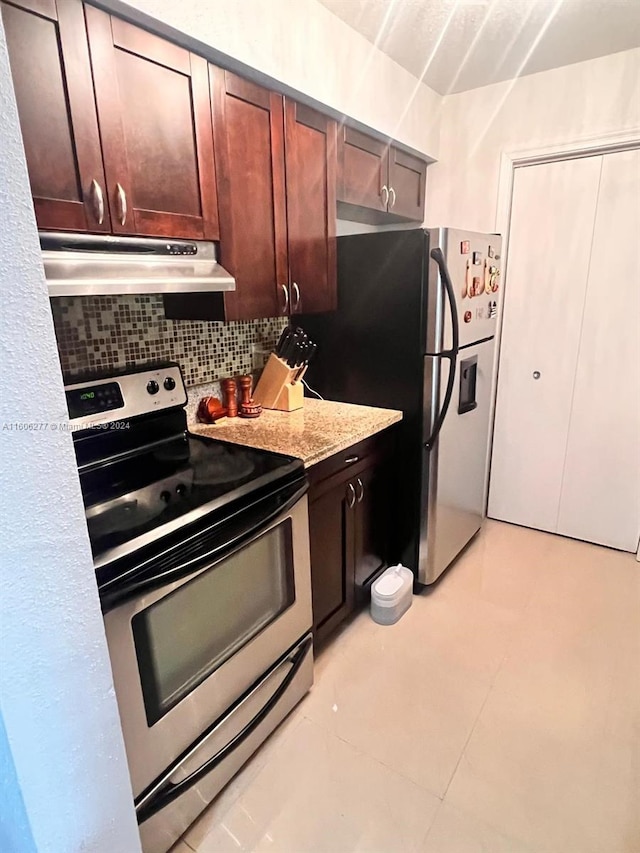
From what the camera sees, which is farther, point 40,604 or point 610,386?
point 610,386

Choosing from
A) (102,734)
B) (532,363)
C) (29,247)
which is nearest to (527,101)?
(532,363)

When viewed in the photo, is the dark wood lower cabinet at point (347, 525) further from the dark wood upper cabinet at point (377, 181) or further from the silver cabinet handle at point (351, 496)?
the dark wood upper cabinet at point (377, 181)

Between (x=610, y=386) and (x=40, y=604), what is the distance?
2.75 meters

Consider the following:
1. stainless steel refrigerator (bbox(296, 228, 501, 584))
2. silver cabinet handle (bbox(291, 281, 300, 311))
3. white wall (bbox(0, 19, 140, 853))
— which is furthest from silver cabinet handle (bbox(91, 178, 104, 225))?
stainless steel refrigerator (bbox(296, 228, 501, 584))

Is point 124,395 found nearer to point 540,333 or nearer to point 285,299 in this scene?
point 285,299

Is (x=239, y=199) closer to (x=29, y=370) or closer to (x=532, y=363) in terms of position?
(x=29, y=370)

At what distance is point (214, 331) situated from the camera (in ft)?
6.84

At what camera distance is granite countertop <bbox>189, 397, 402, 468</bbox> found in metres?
1.74

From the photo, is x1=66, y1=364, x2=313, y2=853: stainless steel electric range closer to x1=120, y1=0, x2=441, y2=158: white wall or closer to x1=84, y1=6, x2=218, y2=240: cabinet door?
x1=84, y1=6, x2=218, y2=240: cabinet door

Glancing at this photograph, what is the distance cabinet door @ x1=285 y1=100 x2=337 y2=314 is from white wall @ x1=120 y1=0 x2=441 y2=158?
0.37 feet

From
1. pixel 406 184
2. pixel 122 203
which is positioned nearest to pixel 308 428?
pixel 122 203

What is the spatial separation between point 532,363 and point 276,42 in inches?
79.0

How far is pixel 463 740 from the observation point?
1.64 meters

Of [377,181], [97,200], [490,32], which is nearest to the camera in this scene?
[97,200]
